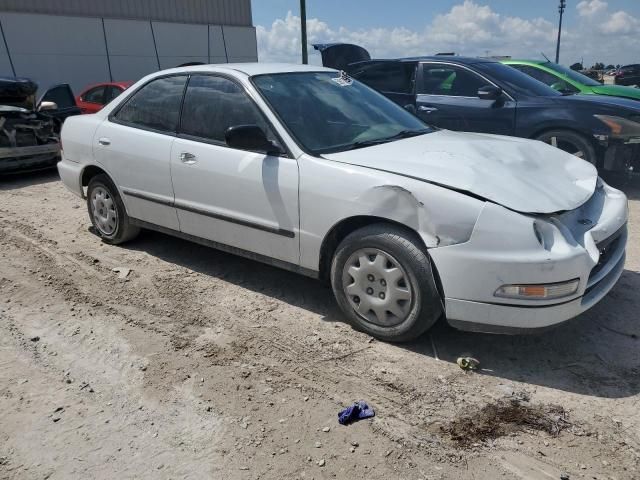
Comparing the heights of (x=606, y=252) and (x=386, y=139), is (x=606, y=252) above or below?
below

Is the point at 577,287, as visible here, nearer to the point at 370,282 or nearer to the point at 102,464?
the point at 370,282

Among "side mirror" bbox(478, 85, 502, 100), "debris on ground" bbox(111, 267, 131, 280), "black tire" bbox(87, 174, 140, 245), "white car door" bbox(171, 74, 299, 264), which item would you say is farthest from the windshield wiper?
"side mirror" bbox(478, 85, 502, 100)

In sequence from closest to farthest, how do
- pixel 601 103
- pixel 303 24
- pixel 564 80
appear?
pixel 601 103 < pixel 564 80 < pixel 303 24

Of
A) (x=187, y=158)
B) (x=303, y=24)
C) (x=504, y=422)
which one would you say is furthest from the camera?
(x=303, y=24)

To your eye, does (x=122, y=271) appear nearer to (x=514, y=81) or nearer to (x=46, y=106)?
(x=514, y=81)

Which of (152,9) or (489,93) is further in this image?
(152,9)

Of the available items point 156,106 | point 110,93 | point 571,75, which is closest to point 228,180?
point 156,106

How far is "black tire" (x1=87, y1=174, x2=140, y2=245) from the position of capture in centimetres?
501

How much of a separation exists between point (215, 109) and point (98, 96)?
28.2 ft

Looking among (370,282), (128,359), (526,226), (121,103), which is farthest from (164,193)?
(526,226)

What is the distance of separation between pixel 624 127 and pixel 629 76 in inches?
1009

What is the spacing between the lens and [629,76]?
2809 centimetres

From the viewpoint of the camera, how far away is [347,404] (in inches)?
111

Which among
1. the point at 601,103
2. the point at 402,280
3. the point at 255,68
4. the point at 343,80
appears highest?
the point at 255,68
